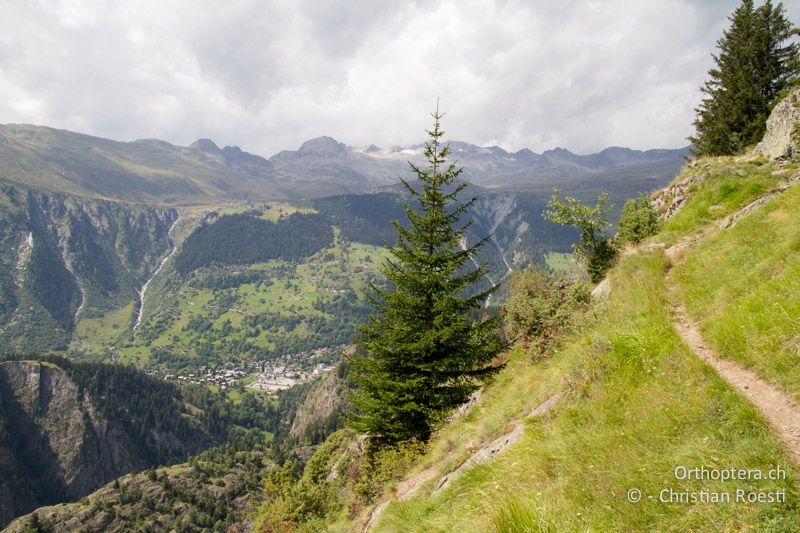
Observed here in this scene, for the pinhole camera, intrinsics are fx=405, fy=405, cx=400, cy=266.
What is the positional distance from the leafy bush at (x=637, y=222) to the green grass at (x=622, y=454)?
40.1 ft

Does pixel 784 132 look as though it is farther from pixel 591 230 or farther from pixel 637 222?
pixel 591 230

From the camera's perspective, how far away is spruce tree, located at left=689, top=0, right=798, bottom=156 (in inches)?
1193

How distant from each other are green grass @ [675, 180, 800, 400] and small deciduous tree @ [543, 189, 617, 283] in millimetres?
7977

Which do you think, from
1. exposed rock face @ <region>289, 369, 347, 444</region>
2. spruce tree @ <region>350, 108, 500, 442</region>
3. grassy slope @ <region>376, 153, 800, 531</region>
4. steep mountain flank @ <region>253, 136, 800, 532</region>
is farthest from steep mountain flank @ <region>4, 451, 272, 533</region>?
grassy slope @ <region>376, 153, 800, 531</region>

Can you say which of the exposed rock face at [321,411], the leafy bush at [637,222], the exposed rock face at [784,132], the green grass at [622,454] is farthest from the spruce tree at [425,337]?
the exposed rock face at [321,411]

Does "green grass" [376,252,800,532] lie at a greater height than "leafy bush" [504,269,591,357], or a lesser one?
greater

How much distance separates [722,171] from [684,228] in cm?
541

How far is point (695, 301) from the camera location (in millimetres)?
10266

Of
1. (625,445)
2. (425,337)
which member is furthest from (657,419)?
(425,337)

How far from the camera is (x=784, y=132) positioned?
18.9 metres

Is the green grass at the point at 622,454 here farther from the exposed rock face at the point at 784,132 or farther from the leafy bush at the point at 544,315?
the exposed rock face at the point at 784,132

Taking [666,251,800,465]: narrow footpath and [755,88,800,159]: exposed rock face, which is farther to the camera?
[755,88,800,159]: exposed rock face

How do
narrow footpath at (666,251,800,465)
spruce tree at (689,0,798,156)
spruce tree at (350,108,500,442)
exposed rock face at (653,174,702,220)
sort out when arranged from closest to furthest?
1. narrow footpath at (666,251,800,465)
2. spruce tree at (350,108,500,442)
3. exposed rock face at (653,174,702,220)
4. spruce tree at (689,0,798,156)

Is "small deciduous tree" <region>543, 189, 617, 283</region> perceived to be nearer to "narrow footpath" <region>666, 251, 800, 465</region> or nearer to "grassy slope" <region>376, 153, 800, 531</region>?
"grassy slope" <region>376, 153, 800, 531</region>
